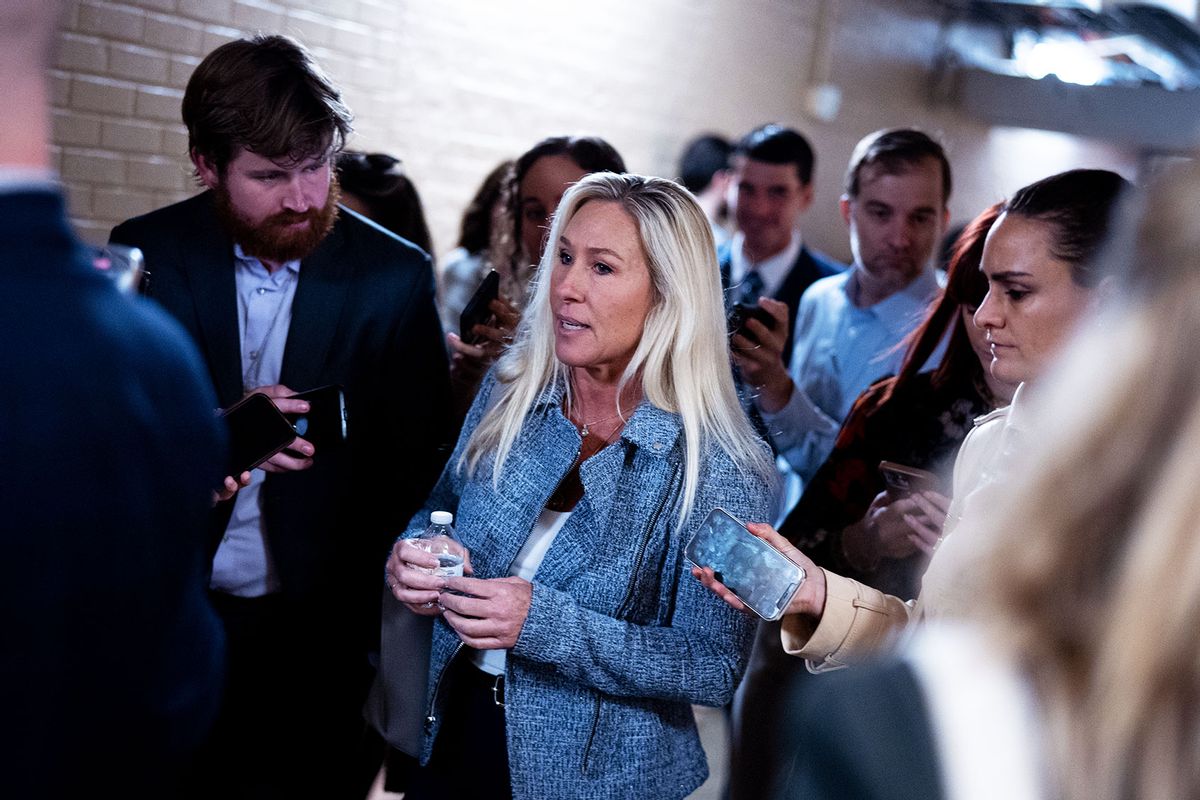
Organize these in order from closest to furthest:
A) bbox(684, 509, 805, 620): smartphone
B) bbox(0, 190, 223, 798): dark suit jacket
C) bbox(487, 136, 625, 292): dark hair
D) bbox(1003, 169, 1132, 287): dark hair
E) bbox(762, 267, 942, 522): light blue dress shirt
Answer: bbox(0, 190, 223, 798): dark suit jacket < bbox(684, 509, 805, 620): smartphone < bbox(1003, 169, 1132, 287): dark hair < bbox(762, 267, 942, 522): light blue dress shirt < bbox(487, 136, 625, 292): dark hair

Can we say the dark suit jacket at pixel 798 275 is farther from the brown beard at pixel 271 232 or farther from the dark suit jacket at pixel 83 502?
the dark suit jacket at pixel 83 502

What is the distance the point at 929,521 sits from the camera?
73.9 inches

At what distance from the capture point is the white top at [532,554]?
1902 mm

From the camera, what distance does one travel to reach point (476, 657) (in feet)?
6.36

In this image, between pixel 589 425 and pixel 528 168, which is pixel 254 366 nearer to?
pixel 589 425

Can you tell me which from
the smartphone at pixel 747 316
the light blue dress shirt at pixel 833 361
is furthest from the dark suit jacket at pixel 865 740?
the light blue dress shirt at pixel 833 361

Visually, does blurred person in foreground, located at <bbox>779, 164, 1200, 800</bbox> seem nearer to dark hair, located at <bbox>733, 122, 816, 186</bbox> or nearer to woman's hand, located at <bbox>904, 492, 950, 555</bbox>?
woman's hand, located at <bbox>904, 492, 950, 555</bbox>

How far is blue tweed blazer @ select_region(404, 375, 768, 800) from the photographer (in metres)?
1.74

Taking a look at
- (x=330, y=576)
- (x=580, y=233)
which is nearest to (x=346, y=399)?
(x=330, y=576)

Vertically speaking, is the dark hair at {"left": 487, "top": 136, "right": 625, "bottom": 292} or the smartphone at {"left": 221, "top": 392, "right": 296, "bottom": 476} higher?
the dark hair at {"left": 487, "top": 136, "right": 625, "bottom": 292}

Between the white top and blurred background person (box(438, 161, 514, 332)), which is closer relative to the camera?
the white top

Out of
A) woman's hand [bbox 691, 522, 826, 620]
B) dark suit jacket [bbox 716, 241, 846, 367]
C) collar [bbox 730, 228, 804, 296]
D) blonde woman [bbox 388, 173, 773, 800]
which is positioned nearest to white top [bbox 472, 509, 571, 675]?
blonde woman [bbox 388, 173, 773, 800]

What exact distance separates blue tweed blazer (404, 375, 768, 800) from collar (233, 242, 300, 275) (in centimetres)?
77

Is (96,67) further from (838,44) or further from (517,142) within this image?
(838,44)
